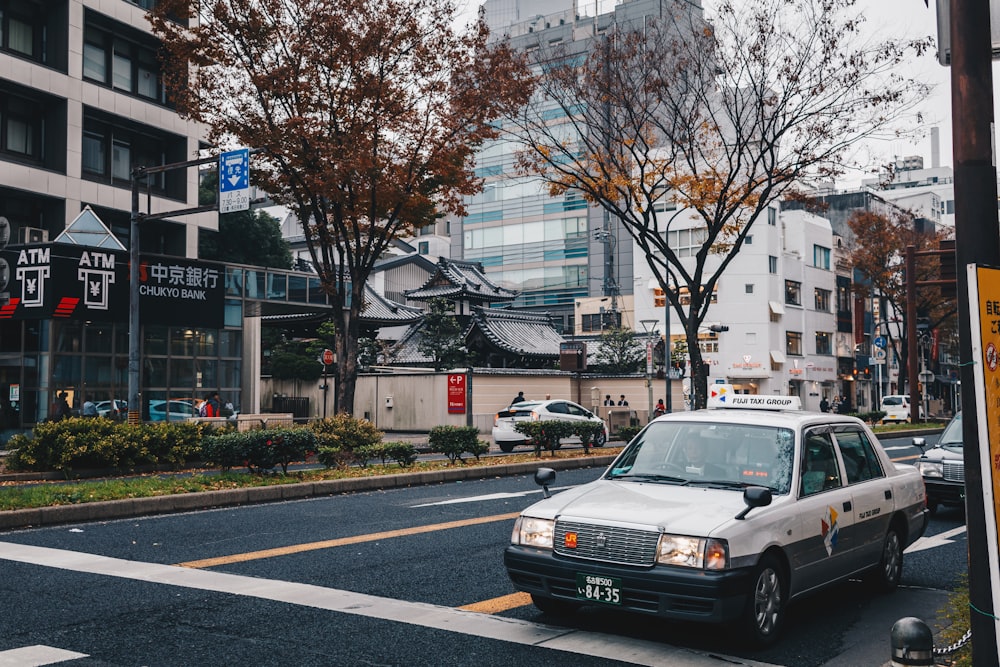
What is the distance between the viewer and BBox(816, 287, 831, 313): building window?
69375mm

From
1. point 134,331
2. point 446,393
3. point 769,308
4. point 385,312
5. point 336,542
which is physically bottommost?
point 336,542

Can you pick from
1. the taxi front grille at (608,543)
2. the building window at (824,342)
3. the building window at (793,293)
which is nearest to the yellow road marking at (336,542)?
the taxi front grille at (608,543)

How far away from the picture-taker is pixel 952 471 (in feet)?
42.4

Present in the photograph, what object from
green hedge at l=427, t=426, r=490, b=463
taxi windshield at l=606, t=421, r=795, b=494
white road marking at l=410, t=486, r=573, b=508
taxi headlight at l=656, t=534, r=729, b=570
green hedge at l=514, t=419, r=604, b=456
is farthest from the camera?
green hedge at l=514, t=419, r=604, b=456

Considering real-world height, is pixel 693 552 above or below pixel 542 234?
below

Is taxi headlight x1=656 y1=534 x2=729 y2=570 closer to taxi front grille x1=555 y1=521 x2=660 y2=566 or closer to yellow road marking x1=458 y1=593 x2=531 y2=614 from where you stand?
taxi front grille x1=555 y1=521 x2=660 y2=566

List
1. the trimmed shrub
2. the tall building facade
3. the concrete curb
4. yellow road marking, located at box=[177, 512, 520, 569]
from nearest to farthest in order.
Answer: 1. yellow road marking, located at box=[177, 512, 520, 569]
2. the concrete curb
3. the trimmed shrub
4. the tall building facade

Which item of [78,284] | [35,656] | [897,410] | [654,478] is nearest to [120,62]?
[78,284]

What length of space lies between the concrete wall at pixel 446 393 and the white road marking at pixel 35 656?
3201 centimetres

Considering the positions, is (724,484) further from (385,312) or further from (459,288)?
(459,288)

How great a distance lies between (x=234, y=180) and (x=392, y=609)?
15.1 metres

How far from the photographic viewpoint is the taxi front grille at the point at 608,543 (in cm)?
597

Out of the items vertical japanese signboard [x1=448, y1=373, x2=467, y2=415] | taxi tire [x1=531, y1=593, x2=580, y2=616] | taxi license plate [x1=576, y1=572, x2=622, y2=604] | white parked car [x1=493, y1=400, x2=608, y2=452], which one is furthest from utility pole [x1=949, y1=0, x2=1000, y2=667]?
vertical japanese signboard [x1=448, y1=373, x2=467, y2=415]

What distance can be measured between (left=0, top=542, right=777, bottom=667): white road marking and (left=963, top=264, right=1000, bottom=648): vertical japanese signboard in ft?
8.27
